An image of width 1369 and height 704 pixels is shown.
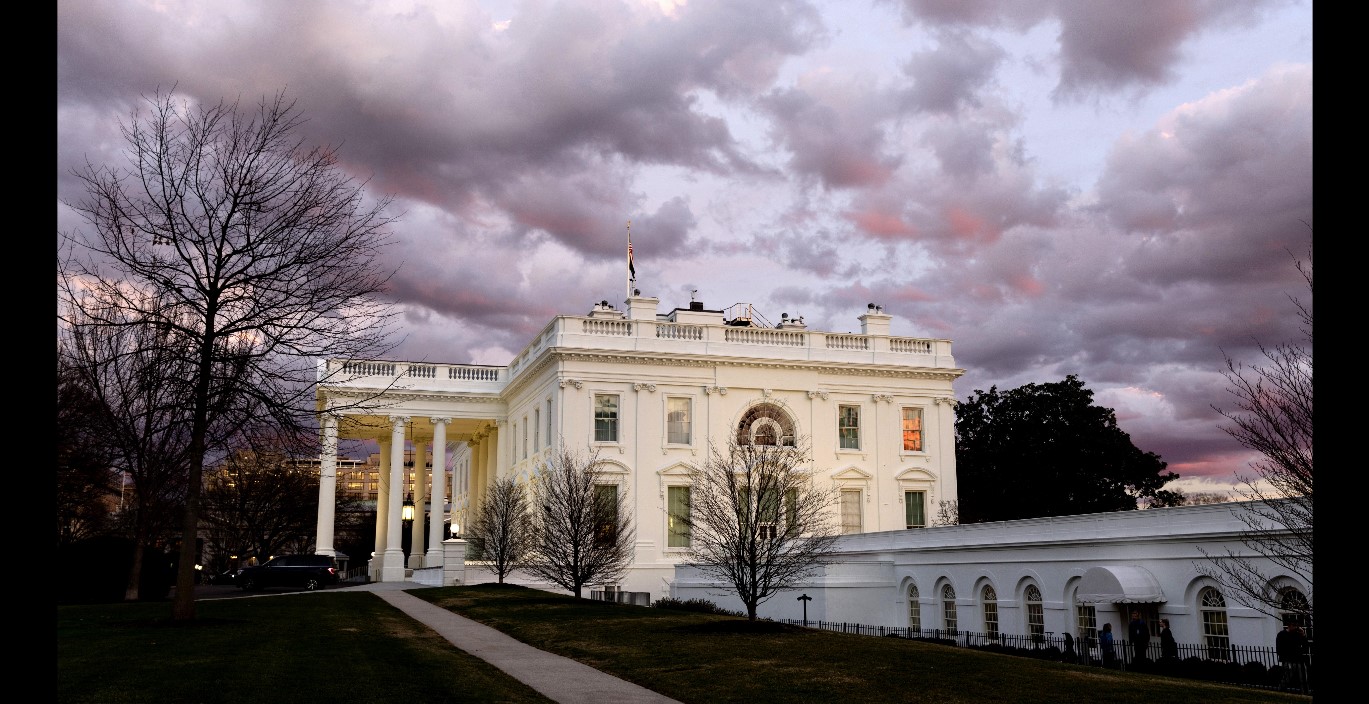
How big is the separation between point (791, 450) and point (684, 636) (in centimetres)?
2629

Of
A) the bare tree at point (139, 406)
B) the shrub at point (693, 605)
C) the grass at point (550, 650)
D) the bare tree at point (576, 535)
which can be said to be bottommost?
the shrub at point (693, 605)

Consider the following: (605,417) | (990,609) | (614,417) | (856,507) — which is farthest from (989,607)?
(605,417)

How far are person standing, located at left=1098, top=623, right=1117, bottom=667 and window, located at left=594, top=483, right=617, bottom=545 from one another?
1861 centimetres

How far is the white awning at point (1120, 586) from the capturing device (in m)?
28.9

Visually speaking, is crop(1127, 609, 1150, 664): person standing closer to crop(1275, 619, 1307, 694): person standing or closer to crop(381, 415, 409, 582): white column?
crop(1275, 619, 1307, 694): person standing

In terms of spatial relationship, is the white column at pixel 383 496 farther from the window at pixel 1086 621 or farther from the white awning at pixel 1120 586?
the white awning at pixel 1120 586

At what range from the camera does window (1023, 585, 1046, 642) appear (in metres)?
33.7

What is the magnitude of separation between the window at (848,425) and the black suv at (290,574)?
1022 inches

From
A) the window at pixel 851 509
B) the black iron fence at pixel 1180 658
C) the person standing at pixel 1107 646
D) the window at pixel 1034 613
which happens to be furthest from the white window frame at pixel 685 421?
the person standing at pixel 1107 646

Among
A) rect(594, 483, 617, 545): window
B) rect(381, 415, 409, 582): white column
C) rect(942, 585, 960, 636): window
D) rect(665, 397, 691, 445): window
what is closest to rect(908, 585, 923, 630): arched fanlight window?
rect(942, 585, 960, 636): window

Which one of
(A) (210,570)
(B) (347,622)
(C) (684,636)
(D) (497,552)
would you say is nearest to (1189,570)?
(C) (684,636)

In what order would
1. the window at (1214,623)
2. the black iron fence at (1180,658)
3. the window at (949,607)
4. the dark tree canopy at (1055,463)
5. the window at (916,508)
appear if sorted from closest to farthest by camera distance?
the black iron fence at (1180,658), the window at (1214,623), the window at (949,607), the window at (916,508), the dark tree canopy at (1055,463)

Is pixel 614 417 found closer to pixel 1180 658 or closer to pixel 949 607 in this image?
pixel 949 607

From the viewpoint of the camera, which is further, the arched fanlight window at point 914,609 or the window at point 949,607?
the arched fanlight window at point 914,609
